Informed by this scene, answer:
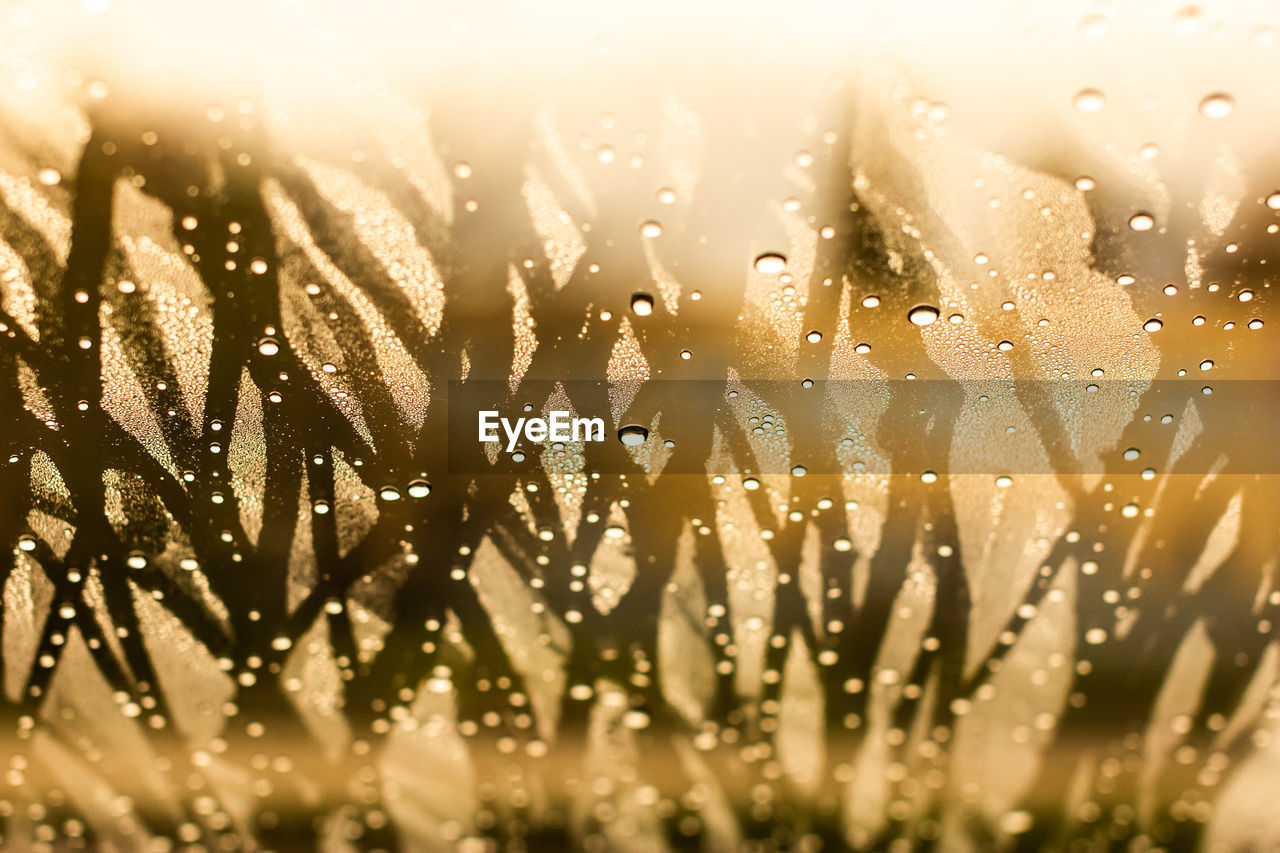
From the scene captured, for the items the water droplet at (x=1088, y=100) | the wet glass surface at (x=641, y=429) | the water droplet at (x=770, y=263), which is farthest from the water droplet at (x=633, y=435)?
the water droplet at (x=1088, y=100)

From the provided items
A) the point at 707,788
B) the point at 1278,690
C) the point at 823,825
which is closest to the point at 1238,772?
the point at 1278,690

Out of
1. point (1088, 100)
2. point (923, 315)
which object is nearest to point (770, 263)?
point (923, 315)

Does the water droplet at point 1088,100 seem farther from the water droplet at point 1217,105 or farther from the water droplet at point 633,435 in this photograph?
the water droplet at point 633,435

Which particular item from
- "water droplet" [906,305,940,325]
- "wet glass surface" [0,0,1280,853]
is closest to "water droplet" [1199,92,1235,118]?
"wet glass surface" [0,0,1280,853]

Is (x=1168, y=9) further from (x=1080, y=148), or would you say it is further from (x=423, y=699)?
(x=423, y=699)

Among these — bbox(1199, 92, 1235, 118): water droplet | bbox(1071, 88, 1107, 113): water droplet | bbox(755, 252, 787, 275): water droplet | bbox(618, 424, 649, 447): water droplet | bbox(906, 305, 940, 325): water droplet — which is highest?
bbox(1071, 88, 1107, 113): water droplet

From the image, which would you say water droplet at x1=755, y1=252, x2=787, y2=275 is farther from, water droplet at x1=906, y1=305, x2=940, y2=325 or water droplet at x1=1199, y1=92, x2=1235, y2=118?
water droplet at x1=1199, y1=92, x2=1235, y2=118
